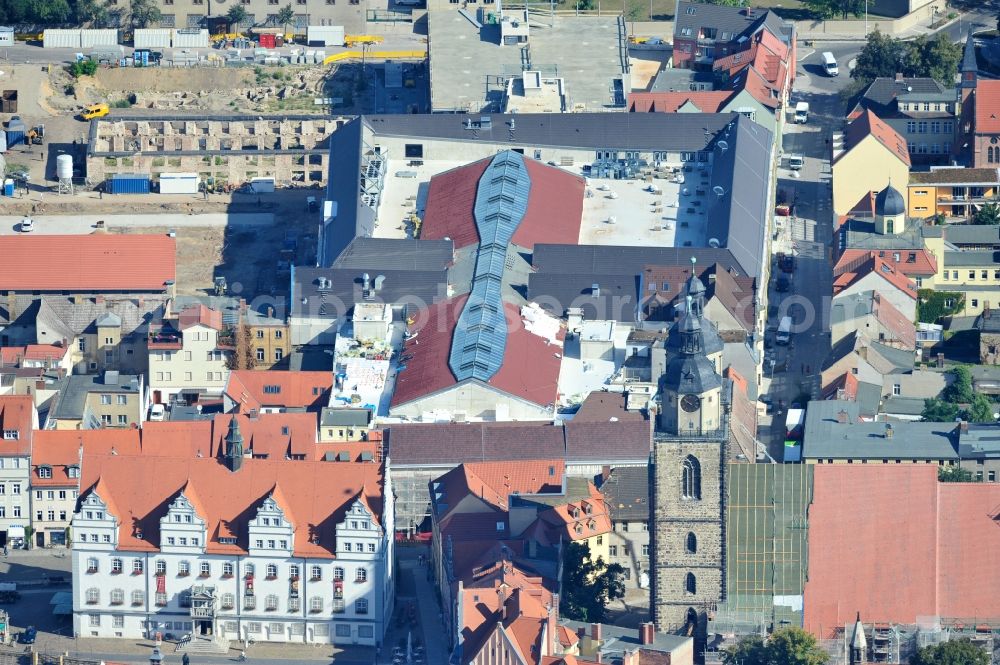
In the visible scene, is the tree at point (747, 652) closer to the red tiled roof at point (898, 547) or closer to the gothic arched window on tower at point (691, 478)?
the red tiled roof at point (898, 547)

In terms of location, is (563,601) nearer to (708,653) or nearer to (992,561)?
(708,653)

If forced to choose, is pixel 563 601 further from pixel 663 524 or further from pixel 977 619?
pixel 977 619

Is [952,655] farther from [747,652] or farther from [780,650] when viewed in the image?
[747,652]

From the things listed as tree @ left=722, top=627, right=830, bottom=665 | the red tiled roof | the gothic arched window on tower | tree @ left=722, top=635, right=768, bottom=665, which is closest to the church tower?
the gothic arched window on tower

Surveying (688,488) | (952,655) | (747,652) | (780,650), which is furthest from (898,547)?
(688,488)

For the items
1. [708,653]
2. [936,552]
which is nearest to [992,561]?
[936,552]

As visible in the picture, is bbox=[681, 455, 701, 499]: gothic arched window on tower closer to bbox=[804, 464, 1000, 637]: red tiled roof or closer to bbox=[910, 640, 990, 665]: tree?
bbox=[804, 464, 1000, 637]: red tiled roof

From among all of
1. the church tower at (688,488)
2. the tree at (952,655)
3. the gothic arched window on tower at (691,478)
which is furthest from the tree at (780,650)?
the gothic arched window on tower at (691,478)
